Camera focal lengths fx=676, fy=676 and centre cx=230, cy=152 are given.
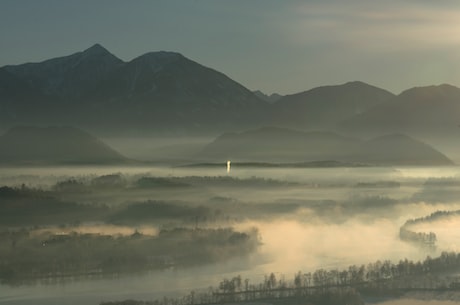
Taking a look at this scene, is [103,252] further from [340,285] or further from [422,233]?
[422,233]

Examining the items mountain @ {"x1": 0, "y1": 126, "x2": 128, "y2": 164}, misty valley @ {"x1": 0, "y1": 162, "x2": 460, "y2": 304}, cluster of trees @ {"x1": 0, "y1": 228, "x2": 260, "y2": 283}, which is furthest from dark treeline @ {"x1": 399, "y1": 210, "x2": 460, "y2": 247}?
mountain @ {"x1": 0, "y1": 126, "x2": 128, "y2": 164}

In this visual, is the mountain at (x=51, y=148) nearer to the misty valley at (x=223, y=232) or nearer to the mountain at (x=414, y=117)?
the misty valley at (x=223, y=232)

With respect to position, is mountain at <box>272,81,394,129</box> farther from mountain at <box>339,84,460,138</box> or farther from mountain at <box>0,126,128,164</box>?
mountain at <box>0,126,128,164</box>

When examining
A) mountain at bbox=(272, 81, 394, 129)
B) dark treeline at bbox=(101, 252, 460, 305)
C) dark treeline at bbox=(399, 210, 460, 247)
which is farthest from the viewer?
mountain at bbox=(272, 81, 394, 129)

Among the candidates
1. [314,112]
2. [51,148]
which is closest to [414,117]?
[314,112]

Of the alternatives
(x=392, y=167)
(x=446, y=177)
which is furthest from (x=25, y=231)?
(x=446, y=177)

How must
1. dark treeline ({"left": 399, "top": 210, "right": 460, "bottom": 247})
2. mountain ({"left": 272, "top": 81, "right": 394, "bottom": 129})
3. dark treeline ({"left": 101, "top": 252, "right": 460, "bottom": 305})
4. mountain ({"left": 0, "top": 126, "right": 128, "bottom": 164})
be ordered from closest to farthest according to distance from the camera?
dark treeline ({"left": 101, "top": 252, "right": 460, "bottom": 305}), dark treeline ({"left": 399, "top": 210, "right": 460, "bottom": 247}), mountain ({"left": 0, "top": 126, "right": 128, "bottom": 164}), mountain ({"left": 272, "top": 81, "right": 394, "bottom": 129})
